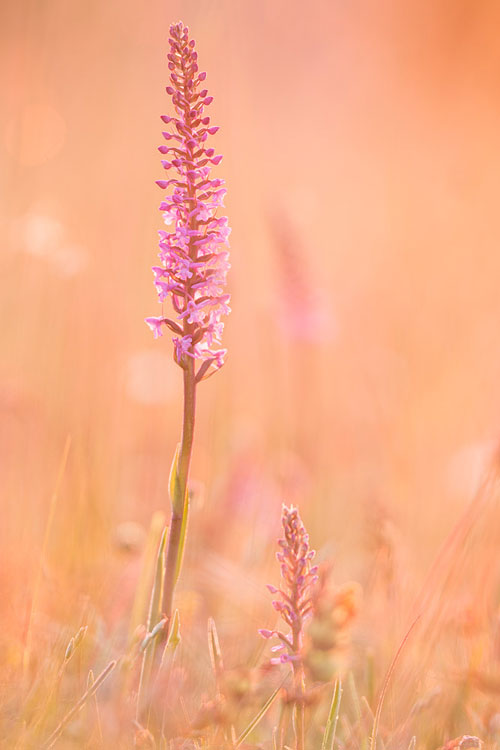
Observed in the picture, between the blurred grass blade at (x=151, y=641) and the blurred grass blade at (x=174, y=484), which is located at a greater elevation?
the blurred grass blade at (x=174, y=484)

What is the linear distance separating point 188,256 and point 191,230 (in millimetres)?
79

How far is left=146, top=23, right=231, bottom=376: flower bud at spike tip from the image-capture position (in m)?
1.93

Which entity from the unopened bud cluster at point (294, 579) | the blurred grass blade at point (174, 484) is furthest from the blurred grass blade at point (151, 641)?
the unopened bud cluster at point (294, 579)

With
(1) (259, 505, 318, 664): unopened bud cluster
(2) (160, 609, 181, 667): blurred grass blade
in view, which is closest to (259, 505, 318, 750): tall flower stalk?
(1) (259, 505, 318, 664): unopened bud cluster

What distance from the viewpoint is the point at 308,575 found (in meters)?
1.90

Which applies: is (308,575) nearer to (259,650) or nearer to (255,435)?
(259,650)

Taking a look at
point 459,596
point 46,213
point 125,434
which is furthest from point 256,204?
point 459,596

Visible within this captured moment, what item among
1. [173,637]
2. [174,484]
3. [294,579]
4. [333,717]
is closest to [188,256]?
[174,484]

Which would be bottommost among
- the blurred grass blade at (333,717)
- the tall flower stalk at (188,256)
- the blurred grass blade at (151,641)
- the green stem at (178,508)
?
the blurred grass blade at (333,717)

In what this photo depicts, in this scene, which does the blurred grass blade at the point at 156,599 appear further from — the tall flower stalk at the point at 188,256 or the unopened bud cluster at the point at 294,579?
the unopened bud cluster at the point at 294,579

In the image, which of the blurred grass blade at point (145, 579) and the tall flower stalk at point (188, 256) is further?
the blurred grass blade at point (145, 579)

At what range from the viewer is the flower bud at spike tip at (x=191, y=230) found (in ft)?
6.35

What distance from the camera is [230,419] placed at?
5.02 meters

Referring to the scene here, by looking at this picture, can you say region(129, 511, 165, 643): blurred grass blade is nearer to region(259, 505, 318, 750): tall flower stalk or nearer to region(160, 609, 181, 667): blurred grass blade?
region(160, 609, 181, 667): blurred grass blade
